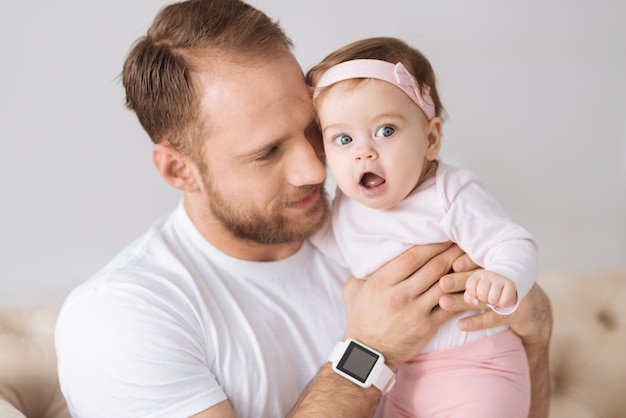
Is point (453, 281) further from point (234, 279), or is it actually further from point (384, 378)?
point (234, 279)

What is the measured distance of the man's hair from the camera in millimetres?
1850

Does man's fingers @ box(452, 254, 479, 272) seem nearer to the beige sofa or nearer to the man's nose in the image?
the man's nose

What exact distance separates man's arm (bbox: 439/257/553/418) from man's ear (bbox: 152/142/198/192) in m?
0.73

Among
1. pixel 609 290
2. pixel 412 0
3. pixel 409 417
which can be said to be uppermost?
pixel 412 0

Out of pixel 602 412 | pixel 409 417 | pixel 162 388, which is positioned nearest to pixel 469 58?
pixel 602 412

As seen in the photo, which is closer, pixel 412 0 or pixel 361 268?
pixel 361 268

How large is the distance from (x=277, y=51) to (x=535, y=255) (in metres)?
0.80

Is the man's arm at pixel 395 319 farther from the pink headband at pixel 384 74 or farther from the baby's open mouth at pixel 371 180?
the pink headband at pixel 384 74

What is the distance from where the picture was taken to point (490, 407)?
1624 mm

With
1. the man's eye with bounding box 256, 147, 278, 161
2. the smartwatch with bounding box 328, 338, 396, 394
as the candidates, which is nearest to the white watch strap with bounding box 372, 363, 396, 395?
the smartwatch with bounding box 328, 338, 396, 394

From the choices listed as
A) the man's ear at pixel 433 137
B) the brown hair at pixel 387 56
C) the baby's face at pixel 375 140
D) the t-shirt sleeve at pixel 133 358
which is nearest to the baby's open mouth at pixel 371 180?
the baby's face at pixel 375 140

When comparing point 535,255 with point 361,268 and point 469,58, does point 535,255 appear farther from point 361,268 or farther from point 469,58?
point 469,58

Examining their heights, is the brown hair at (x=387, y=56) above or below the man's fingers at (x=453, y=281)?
above

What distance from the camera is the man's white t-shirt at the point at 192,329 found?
1.63m
